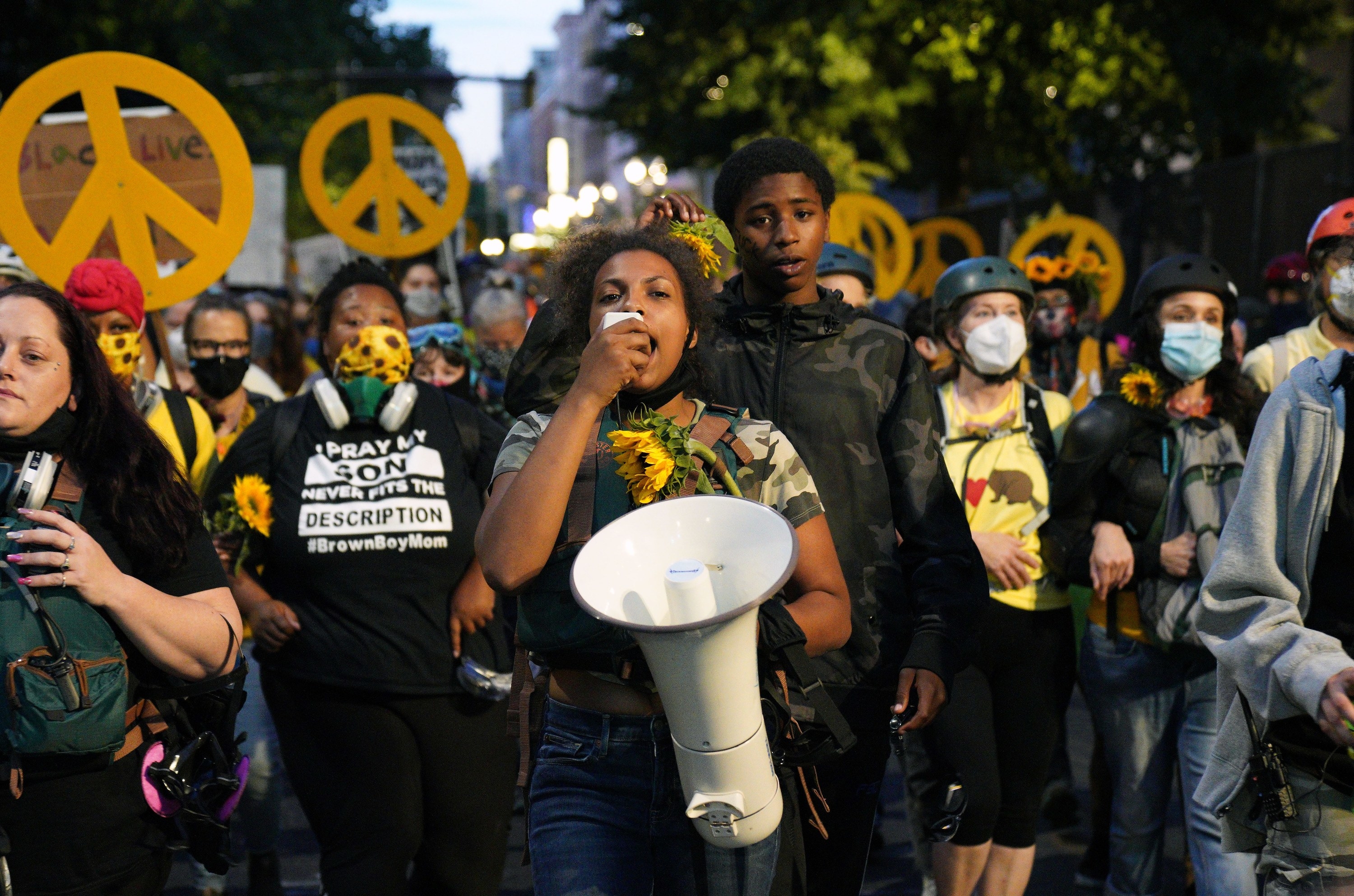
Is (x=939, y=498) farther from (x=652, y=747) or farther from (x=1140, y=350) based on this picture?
(x=1140, y=350)

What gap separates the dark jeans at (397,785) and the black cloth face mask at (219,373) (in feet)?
6.58

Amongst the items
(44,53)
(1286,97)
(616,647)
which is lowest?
(616,647)

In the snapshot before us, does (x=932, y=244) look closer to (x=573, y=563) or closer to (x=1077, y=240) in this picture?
(x=1077, y=240)

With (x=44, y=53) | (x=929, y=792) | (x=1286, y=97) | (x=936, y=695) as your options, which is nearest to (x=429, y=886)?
(x=929, y=792)

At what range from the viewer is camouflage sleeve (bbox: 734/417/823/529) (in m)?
2.92

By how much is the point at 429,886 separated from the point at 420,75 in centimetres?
1753

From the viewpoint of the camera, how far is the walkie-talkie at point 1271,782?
280 cm

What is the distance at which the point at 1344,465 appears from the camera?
2.85 metres

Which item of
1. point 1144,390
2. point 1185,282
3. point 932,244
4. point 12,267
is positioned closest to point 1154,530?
point 1144,390

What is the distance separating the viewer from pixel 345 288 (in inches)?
196

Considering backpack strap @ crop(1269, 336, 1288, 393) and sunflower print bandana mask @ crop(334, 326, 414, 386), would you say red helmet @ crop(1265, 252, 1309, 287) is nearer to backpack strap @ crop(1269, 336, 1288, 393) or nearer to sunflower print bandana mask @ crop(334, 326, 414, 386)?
backpack strap @ crop(1269, 336, 1288, 393)

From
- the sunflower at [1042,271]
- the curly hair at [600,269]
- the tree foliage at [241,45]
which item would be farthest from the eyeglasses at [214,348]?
the tree foliage at [241,45]

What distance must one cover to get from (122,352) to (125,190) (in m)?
1.35

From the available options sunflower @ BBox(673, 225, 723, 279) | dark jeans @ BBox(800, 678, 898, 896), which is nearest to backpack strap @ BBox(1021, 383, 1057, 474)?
dark jeans @ BBox(800, 678, 898, 896)
